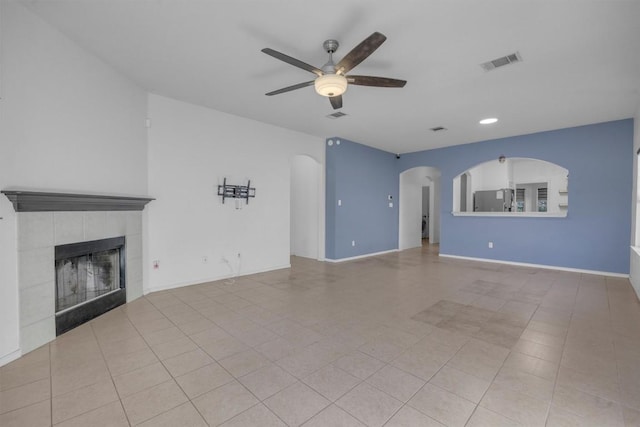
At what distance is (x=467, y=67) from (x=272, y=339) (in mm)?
3578

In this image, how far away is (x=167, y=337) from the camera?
8.77 ft

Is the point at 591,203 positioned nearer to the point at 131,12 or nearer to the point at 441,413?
the point at 441,413

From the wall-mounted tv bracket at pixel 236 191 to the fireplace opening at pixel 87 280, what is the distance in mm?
1583

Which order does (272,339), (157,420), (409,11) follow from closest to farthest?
(157,420)
(409,11)
(272,339)

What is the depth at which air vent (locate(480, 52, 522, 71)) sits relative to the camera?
2974 millimetres

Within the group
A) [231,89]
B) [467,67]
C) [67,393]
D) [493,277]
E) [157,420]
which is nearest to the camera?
[157,420]

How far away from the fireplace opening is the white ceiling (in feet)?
6.89

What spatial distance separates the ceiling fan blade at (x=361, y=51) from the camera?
212 centimetres

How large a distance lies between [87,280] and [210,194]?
1956 millimetres

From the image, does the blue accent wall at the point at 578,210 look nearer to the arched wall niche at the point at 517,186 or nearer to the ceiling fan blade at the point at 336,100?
the arched wall niche at the point at 517,186

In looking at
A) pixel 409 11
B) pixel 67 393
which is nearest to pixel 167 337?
pixel 67 393

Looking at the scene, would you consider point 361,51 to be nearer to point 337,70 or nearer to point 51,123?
point 337,70

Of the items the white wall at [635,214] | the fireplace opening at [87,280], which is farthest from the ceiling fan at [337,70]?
the white wall at [635,214]

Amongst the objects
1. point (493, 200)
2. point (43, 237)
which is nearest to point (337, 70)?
point (43, 237)
